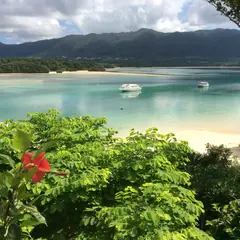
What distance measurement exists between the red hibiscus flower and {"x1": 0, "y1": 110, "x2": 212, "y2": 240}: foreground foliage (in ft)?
4.85

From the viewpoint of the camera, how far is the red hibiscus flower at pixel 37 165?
140 centimetres

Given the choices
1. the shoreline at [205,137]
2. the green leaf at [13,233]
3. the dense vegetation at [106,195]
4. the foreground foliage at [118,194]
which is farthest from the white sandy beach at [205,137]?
the green leaf at [13,233]

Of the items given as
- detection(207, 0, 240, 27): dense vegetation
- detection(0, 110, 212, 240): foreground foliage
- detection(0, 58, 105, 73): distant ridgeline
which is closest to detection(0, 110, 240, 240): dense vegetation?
detection(0, 110, 212, 240): foreground foliage

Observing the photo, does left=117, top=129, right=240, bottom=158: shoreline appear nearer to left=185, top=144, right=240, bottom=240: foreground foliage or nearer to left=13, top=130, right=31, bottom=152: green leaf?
left=185, top=144, right=240, bottom=240: foreground foliage

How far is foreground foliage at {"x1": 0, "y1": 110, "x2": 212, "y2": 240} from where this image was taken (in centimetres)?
321

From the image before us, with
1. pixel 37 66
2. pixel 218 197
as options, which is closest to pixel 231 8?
pixel 218 197

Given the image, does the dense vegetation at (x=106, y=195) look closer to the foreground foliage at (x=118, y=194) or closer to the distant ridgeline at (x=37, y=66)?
the foreground foliage at (x=118, y=194)

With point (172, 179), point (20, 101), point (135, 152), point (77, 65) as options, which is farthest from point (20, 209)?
point (77, 65)

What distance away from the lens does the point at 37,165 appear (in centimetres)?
141

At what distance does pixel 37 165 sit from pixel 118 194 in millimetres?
2568

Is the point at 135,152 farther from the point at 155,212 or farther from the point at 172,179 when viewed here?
the point at 155,212

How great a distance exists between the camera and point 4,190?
161 centimetres

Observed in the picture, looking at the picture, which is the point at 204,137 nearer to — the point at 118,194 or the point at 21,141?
the point at 118,194

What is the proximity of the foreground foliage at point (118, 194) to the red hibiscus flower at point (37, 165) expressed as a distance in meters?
1.48
